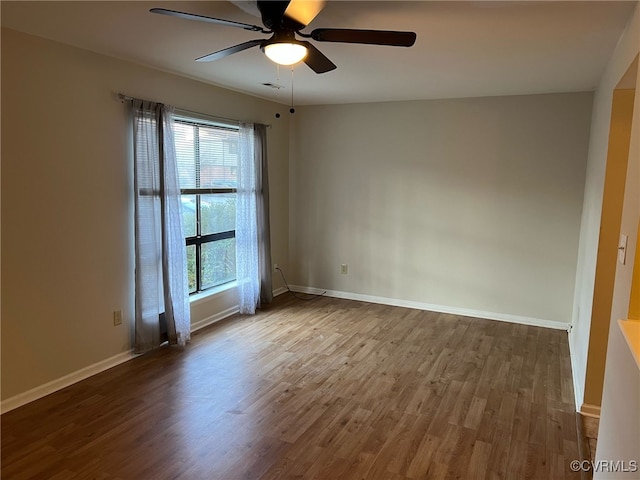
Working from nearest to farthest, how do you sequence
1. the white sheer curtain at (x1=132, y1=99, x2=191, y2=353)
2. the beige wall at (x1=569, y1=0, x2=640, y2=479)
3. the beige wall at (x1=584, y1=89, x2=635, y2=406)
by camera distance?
the beige wall at (x1=569, y1=0, x2=640, y2=479), the beige wall at (x1=584, y1=89, x2=635, y2=406), the white sheer curtain at (x1=132, y1=99, x2=191, y2=353)

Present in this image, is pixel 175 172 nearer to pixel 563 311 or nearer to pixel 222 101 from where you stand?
pixel 222 101

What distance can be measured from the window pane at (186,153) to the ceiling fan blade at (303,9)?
7.53ft

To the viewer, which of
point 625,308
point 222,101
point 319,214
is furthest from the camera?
point 319,214

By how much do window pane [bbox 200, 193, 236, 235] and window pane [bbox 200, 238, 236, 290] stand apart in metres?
0.15

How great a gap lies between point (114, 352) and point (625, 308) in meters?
3.44

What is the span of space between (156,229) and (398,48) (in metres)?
2.35

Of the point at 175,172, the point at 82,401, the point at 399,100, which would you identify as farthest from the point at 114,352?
the point at 399,100

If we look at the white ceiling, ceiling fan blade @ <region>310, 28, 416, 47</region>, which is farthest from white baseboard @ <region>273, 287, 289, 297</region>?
ceiling fan blade @ <region>310, 28, 416, 47</region>

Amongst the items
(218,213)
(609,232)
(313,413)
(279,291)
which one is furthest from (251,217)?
(609,232)

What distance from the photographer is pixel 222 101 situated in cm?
450

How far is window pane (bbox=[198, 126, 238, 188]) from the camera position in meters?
4.43

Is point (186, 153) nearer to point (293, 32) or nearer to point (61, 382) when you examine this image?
point (61, 382)

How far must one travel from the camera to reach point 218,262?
189 inches

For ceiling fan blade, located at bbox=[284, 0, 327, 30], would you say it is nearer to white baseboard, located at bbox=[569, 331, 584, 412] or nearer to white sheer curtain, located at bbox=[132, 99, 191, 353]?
white sheer curtain, located at bbox=[132, 99, 191, 353]
